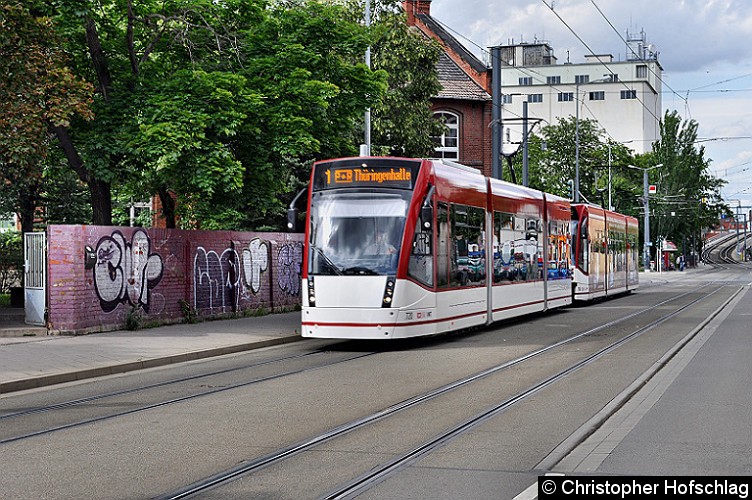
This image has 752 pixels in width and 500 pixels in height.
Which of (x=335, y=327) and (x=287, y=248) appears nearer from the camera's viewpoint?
(x=335, y=327)

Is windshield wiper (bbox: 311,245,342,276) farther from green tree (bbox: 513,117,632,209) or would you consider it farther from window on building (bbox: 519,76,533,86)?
window on building (bbox: 519,76,533,86)

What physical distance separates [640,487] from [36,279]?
17326 millimetres

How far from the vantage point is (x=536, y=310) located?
1045 inches

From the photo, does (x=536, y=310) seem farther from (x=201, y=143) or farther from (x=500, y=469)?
(x=500, y=469)

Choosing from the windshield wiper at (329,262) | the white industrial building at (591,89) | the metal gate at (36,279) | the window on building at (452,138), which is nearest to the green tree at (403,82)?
the window on building at (452,138)

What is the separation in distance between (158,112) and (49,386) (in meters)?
8.78

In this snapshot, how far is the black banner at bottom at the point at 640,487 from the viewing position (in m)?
6.44

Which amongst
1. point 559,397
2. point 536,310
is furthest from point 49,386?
point 536,310

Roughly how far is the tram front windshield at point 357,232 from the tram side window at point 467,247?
2167 mm

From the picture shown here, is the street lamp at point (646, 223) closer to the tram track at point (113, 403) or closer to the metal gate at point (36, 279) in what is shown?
the metal gate at point (36, 279)

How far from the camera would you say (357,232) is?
1805 centimetres

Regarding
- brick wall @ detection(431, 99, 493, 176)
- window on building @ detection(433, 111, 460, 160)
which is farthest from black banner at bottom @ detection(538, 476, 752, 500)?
window on building @ detection(433, 111, 460, 160)

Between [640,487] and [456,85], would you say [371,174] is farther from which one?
[456,85]

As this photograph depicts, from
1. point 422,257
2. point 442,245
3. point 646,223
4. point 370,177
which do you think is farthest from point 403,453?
point 646,223
